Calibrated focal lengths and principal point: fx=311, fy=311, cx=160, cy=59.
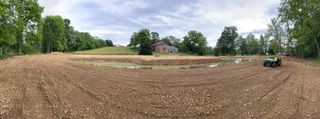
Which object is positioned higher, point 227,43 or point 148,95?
point 227,43

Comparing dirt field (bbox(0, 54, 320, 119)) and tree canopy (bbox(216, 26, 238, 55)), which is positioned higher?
tree canopy (bbox(216, 26, 238, 55))

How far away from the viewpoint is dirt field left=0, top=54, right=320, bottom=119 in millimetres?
10430

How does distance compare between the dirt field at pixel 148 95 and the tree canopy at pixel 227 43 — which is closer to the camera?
the dirt field at pixel 148 95

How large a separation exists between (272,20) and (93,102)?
6260 centimetres

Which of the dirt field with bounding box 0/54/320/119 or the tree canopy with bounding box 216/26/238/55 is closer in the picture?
the dirt field with bounding box 0/54/320/119

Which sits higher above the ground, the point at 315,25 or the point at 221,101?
the point at 315,25

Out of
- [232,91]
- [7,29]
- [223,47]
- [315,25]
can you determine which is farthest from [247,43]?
[232,91]

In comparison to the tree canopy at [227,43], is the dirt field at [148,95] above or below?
below

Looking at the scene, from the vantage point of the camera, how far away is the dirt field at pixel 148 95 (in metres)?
10.4

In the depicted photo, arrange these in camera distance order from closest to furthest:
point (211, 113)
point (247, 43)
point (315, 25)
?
point (211, 113) < point (315, 25) < point (247, 43)

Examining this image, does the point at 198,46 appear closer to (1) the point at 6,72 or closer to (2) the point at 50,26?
(2) the point at 50,26

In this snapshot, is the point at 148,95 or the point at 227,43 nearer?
the point at 148,95

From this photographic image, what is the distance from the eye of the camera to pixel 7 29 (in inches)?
1433

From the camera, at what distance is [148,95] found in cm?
1220
